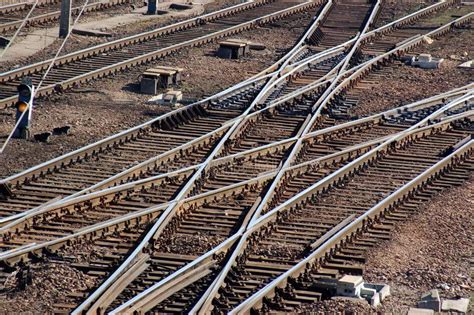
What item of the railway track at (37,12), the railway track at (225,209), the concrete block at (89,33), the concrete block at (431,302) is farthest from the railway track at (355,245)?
the railway track at (37,12)

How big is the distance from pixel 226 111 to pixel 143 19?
33.9 ft

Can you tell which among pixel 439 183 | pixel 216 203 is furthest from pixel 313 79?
pixel 216 203

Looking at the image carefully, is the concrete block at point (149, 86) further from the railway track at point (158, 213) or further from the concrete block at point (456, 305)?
the concrete block at point (456, 305)

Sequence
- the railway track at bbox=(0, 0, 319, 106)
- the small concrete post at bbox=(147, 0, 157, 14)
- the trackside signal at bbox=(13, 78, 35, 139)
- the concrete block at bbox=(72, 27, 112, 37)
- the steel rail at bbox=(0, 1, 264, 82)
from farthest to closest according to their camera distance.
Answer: the small concrete post at bbox=(147, 0, 157, 14), the concrete block at bbox=(72, 27, 112, 37), the steel rail at bbox=(0, 1, 264, 82), the railway track at bbox=(0, 0, 319, 106), the trackside signal at bbox=(13, 78, 35, 139)

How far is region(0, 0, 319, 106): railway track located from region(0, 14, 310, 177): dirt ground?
214mm

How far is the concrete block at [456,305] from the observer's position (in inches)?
530

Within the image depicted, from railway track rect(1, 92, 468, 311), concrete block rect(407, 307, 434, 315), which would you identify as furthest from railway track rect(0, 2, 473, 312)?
concrete block rect(407, 307, 434, 315)

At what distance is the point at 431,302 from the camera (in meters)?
13.5

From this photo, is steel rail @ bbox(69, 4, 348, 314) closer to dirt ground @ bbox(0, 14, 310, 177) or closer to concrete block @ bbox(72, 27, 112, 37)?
dirt ground @ bbox(0, 14, 310, 177)

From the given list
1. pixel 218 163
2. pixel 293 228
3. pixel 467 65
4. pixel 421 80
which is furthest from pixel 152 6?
pixel 293 228

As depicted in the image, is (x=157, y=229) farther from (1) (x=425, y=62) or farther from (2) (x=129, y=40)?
(1) (x=425, y=62)

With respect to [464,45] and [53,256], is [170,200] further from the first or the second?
[464,45]

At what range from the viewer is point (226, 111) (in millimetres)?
22047

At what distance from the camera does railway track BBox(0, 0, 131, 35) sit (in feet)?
94.5
